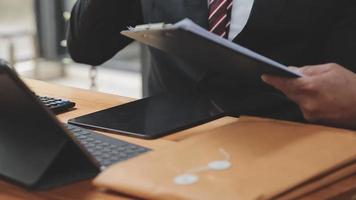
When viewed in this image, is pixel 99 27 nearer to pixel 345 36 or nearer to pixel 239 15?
pixel 239 15

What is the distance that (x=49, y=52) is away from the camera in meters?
4.05

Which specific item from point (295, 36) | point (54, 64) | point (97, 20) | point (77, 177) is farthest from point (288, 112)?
point (54, 64)

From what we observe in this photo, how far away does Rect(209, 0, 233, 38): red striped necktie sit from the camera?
1.34m

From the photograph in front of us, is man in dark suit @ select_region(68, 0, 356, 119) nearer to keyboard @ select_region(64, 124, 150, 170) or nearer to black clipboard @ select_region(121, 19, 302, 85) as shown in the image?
black clipboard @ select_region(121, 19, 302, 85)

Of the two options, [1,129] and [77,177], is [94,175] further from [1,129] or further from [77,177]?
[1,129]

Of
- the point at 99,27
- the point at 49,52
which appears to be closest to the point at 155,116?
the point at 99,27

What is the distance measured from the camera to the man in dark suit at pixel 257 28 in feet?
4.24

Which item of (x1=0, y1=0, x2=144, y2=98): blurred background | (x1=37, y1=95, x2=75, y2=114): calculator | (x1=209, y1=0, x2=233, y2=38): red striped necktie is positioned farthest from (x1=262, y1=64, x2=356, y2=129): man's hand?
(x1=0, y1=0, x2=144, y2=98): blurred background

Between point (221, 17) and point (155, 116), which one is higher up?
point (221, 17)

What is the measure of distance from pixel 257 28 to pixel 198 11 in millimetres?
139

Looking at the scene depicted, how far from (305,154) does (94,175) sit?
0.28 metres

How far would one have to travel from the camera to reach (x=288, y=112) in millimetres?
1321

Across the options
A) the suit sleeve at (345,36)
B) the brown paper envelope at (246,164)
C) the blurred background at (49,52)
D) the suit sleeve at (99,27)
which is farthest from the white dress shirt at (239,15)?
the blurred background at (49,52)

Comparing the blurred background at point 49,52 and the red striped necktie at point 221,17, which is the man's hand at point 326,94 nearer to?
the red striped necktie at point 221,17
